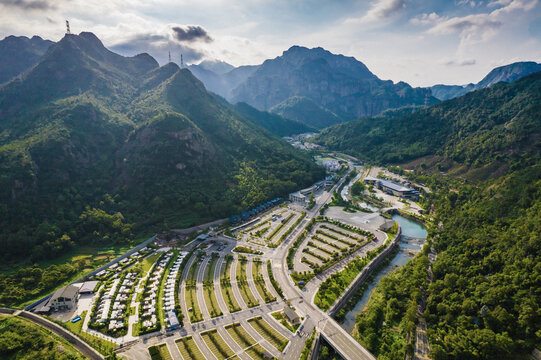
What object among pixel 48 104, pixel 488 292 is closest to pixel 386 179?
Result: pixel 488 292

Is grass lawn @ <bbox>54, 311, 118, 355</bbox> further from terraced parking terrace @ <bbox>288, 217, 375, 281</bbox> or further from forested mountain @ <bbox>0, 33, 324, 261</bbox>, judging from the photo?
terraced parking terrace @ <bbox>288, 217, 375, 281</bbox>

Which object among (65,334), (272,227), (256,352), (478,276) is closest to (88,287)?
(65,334)

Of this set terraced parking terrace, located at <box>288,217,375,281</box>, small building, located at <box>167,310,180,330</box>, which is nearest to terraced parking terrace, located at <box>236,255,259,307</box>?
terraced parking terrace, located at <box>288,217,375,281</box>

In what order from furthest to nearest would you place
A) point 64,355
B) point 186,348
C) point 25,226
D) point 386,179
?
point 386,179, point 25,226, point 186,348, point 64,355

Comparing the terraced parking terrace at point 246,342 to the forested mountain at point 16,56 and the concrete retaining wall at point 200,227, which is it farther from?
the forested mountain at point 16,56

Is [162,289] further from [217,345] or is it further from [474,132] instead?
[474,132]

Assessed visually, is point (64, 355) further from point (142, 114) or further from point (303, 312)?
point (142, 114)
